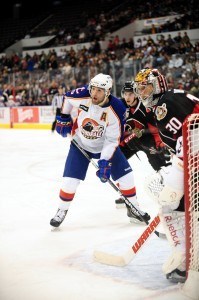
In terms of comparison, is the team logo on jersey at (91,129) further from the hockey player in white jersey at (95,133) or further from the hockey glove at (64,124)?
the hockey glove at (64,124)

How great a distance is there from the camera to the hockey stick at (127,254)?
236 cm

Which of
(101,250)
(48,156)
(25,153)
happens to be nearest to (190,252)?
(101,250)

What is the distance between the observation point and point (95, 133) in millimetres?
3217

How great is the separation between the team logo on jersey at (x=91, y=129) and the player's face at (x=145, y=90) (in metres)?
0.88

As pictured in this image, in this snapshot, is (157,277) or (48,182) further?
(48,182)

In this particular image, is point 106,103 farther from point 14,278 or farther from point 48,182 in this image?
point 48,182

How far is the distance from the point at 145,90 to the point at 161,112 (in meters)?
0.25

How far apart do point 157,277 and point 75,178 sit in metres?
1.13

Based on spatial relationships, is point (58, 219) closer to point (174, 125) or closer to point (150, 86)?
point (150, 86)

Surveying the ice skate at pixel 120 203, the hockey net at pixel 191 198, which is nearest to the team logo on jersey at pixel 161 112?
the hockey net at pixel 191 198

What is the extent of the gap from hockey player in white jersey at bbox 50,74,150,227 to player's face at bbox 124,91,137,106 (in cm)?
49

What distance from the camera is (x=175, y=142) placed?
85.6 inches

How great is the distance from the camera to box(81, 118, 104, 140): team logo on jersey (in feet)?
10.5

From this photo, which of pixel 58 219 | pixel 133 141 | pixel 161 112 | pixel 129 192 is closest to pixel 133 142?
pixel 133 141
